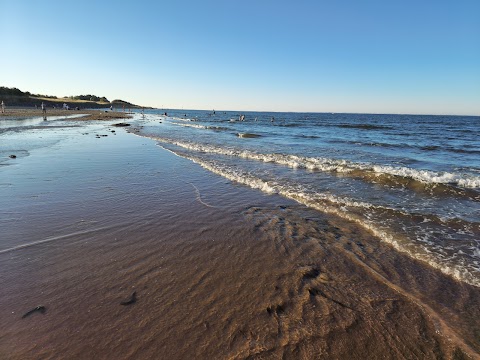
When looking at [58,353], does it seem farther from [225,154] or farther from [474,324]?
[225,154]

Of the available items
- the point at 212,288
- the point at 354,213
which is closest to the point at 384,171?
the point at 354,213

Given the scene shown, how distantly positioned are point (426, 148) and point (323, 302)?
2590 centimetres

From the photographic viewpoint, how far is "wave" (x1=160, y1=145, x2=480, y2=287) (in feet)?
16.1

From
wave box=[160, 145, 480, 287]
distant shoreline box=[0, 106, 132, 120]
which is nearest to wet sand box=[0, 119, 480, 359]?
wave box=[160, 145, 480, 287]

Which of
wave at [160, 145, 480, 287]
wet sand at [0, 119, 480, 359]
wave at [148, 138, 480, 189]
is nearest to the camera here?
wet sand at [0, 119, 480, 359]

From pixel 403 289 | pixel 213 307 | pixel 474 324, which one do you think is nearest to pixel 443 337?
pixel 474 324

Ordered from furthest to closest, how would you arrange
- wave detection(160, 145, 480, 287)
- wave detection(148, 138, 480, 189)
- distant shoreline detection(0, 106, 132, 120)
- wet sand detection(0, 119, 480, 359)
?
distant shoreline detection(0, 106, 132, 120), wave detection(148, 138, 480, 189), wave detection(160, 145, 480, 287), wet sand detection(0, 119, 480, 359)

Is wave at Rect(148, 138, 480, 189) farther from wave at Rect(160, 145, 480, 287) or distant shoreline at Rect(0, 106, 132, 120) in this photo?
distant shoreline at Rect(0, 106, 132, 120)

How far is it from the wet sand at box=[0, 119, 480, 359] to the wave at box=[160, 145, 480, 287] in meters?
0.32

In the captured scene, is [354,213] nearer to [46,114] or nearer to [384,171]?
[384,171]

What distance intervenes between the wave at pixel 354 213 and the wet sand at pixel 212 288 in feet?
1.05

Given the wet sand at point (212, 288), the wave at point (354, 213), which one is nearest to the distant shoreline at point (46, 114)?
the wave at point (354, 213)

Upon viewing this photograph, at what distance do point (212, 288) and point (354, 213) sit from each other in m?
5.15

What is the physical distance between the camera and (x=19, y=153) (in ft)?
49.1
